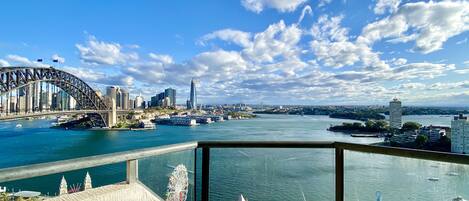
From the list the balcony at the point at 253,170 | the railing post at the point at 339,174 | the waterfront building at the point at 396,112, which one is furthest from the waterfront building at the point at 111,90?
the railing post at the point at 339,174

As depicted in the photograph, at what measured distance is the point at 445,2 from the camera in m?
9.62

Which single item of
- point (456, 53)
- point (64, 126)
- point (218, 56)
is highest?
point (218, 56)

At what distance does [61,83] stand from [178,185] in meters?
39.6

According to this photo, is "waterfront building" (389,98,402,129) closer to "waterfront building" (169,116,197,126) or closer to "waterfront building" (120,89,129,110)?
"waterfront building" (169,116,197,126)

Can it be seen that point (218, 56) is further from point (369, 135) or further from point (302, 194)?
point (302, 194)

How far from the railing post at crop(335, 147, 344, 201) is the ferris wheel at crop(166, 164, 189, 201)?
763mm

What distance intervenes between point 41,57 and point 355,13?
4189 cm

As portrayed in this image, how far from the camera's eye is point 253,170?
1.92m

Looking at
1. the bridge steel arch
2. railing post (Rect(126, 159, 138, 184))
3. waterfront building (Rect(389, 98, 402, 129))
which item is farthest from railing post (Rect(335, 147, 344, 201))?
the bridge steel arch

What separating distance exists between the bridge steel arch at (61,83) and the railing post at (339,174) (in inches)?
1287

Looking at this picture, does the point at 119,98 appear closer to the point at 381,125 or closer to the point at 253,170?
the point at 381,125

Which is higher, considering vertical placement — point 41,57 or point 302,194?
point 41,57

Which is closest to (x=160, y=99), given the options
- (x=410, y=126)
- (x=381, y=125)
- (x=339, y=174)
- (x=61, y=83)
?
(x=61, y=83)

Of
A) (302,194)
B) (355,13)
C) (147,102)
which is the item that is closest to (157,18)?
(355,13)
